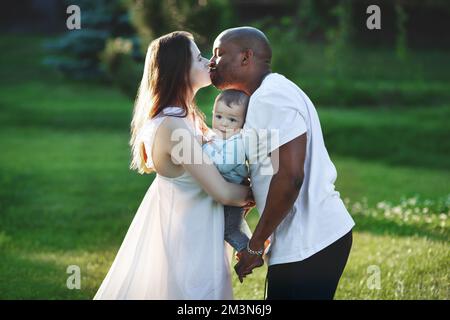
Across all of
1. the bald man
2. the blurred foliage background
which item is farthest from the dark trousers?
the blurred foliage background

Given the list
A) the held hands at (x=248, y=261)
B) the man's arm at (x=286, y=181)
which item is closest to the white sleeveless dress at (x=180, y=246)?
the held hands at (x=248, y=261)

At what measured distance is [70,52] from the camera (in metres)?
18.7

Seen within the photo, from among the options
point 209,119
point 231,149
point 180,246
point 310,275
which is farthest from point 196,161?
point 209,119

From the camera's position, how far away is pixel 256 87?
10.7 feet

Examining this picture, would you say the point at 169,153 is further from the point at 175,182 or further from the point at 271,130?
the point at 271,130

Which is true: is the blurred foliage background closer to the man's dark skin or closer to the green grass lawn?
the green grass lawn

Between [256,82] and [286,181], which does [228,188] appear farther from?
[256,82]

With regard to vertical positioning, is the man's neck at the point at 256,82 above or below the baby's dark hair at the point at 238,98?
above

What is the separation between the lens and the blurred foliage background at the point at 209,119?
19.5 ft

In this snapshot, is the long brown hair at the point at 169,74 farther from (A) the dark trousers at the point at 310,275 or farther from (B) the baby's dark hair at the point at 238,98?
(A) the dark trousers at the point at 310,275

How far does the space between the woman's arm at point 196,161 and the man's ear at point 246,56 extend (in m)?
0.34

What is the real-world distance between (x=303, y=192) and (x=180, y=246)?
1.84 feet

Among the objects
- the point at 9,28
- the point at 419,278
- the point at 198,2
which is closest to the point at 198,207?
the point at 419,278

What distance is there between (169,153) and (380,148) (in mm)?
9029
